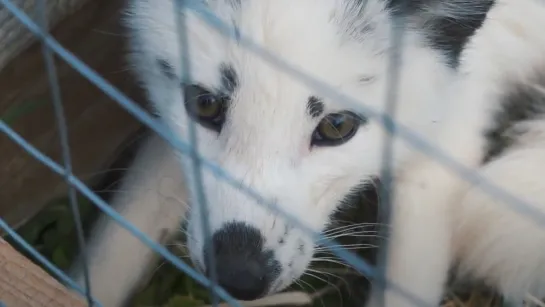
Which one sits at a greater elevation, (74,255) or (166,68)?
(166,68)

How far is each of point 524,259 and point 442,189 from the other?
0.15 meters

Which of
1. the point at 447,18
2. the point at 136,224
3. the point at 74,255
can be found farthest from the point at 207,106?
the point at 74,255

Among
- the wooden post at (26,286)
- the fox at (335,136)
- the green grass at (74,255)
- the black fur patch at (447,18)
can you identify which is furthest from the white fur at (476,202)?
the wooden post at (26,286)

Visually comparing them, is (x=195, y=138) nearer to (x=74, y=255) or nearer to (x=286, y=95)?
(x=286, y=95)

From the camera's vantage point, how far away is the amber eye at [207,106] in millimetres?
1051

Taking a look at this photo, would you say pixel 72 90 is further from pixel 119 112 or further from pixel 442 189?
pixel 442 189

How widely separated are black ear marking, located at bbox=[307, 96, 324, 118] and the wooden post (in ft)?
1.13

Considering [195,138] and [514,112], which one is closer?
[195,138]

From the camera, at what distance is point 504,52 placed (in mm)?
1299

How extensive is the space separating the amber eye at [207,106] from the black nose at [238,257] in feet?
0.43

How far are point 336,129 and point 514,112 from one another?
0.43 meters

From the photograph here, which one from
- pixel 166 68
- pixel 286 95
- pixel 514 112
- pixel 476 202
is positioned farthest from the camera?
pixel 514 112

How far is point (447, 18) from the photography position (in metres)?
1.08

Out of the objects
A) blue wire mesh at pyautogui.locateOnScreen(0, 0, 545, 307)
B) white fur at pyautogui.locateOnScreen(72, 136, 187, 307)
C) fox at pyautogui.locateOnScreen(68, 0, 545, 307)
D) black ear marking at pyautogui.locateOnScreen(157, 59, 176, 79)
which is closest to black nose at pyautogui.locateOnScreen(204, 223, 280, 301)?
fox at pyautogui.locateOnScreen(68, 0, 545, 307)
